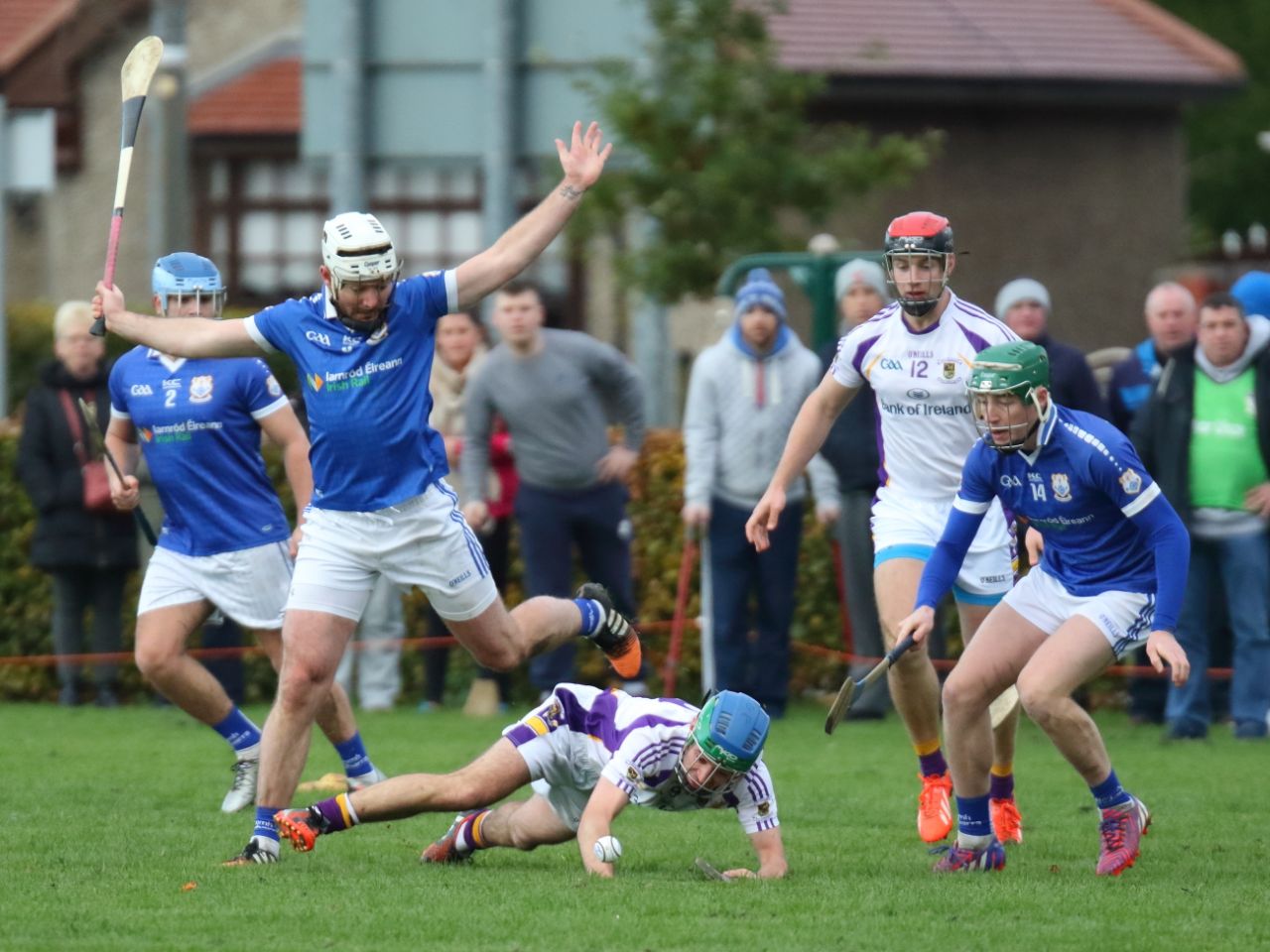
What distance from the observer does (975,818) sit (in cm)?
827

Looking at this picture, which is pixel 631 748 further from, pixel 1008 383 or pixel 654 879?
pixel 1008 383

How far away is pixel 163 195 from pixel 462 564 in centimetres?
1105

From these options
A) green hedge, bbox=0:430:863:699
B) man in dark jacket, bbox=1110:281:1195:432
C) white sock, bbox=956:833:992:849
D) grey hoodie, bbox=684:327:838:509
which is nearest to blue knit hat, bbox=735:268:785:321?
grey hoodie, bbox=684:327:838:509

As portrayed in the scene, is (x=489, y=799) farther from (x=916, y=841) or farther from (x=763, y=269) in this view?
(x=763, y=269)

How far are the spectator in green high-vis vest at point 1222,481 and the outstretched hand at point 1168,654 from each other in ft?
16.1

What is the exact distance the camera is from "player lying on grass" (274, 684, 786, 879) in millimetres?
7641

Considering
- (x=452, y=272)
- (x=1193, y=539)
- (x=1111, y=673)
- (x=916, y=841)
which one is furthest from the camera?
(x=1111, y=673)

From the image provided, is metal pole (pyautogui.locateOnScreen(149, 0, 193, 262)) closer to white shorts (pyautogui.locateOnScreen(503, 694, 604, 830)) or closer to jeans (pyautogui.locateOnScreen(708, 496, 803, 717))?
jeans (pyautogui.locateOnScreen(708, 496, 803, 717))

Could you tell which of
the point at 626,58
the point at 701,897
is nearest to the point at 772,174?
the point at 626,58

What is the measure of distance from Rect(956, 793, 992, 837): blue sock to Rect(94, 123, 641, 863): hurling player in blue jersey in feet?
6.25

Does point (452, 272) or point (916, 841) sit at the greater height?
point (452, 272)

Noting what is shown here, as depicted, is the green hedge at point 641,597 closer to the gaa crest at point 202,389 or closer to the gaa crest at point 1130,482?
the gaa crest at point 202,389

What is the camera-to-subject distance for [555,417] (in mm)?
12992

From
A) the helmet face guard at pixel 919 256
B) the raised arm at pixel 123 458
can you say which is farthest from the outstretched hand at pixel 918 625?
the raised arm at pixel 123 458
